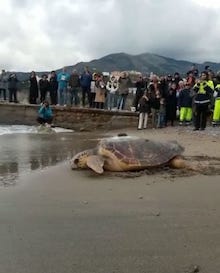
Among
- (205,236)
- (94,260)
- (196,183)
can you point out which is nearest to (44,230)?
(94,260)

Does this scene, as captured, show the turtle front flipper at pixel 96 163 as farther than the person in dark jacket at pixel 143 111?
No

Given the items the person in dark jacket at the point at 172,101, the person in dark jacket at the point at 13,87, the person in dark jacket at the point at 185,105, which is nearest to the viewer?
the person in dark jacket at the point at 185,105

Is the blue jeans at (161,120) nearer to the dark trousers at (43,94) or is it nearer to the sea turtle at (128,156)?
the dark trousers at (43,94)

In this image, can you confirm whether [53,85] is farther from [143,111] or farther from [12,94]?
[143,111]

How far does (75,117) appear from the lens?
22281 mm

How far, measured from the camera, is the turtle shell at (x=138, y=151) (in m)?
8.30

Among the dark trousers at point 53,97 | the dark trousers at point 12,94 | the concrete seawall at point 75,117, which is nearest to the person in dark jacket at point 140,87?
the concrete seawall at point 75,117

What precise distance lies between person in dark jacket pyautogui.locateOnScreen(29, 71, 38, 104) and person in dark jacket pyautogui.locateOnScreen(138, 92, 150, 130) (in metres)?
5.84

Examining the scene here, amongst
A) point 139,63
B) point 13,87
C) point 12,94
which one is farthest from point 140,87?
point 139,63

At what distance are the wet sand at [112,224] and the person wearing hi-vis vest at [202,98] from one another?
827cm

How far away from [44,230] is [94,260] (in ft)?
3.03

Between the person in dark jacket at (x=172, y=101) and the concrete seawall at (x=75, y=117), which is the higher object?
the person in dark jacket at (x=172, y=101)

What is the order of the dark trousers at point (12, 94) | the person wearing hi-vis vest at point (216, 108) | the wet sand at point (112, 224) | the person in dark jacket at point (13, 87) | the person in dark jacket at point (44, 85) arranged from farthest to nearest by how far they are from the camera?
the dark trousers at point (12, 94)
the person in dark jacket at point (13, 87)
the person in dark jacket at point (44, 85)
the person wearing hi-vis vest at point (216, 108)
the wet sand at point (112, 224)

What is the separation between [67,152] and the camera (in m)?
11.5
